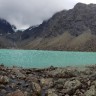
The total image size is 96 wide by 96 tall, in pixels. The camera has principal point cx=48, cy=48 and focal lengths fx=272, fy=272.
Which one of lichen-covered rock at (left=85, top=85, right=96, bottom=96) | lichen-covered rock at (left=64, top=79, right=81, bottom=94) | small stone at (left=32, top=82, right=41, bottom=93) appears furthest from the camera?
small stone at (left=32, top=82, right=41, bottom=93)

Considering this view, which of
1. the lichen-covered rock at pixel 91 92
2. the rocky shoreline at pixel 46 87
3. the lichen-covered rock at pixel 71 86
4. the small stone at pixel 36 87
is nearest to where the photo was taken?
the lichen-covered rock at pixel 91 92

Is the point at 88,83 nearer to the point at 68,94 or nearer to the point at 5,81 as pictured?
the point at 68,94

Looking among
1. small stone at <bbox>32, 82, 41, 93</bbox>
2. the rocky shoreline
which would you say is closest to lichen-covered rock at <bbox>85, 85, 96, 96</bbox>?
the rocky shoreline

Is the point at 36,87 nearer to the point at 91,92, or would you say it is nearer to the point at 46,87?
the point at 46,87

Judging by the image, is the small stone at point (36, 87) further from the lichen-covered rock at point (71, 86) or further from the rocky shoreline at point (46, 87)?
the lichen-covered rock at point (71, 86)

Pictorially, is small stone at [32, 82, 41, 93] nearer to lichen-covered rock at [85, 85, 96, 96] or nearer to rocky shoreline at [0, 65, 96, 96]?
rocky shoreline at [0, 65, 96, 96]

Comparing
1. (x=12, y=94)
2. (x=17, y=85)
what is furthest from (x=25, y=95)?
(x=17, y=85)

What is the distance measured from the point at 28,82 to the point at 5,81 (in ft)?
6.30

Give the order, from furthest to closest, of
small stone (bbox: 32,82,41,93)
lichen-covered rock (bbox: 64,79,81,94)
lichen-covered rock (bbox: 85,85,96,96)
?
small stone (bbox: 32,82,41,93), lichen-covered rock (bbox: 64,79,81,94), lichen-covered rock (bbox: 85,85,96,96)

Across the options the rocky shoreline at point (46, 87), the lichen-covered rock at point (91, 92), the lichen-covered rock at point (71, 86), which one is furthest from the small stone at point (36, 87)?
the lichen-covered rock at point (91, 92)

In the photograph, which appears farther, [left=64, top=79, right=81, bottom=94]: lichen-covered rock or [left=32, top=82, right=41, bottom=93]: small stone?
[left=32, top=82, right=41, bottom=93]: small stone

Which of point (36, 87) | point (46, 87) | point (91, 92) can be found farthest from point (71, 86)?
point (36, 87)

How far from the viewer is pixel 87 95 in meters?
17.0

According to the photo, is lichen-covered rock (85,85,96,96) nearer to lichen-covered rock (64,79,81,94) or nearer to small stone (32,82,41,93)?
lichen-covered rock (64,79,81,94)
